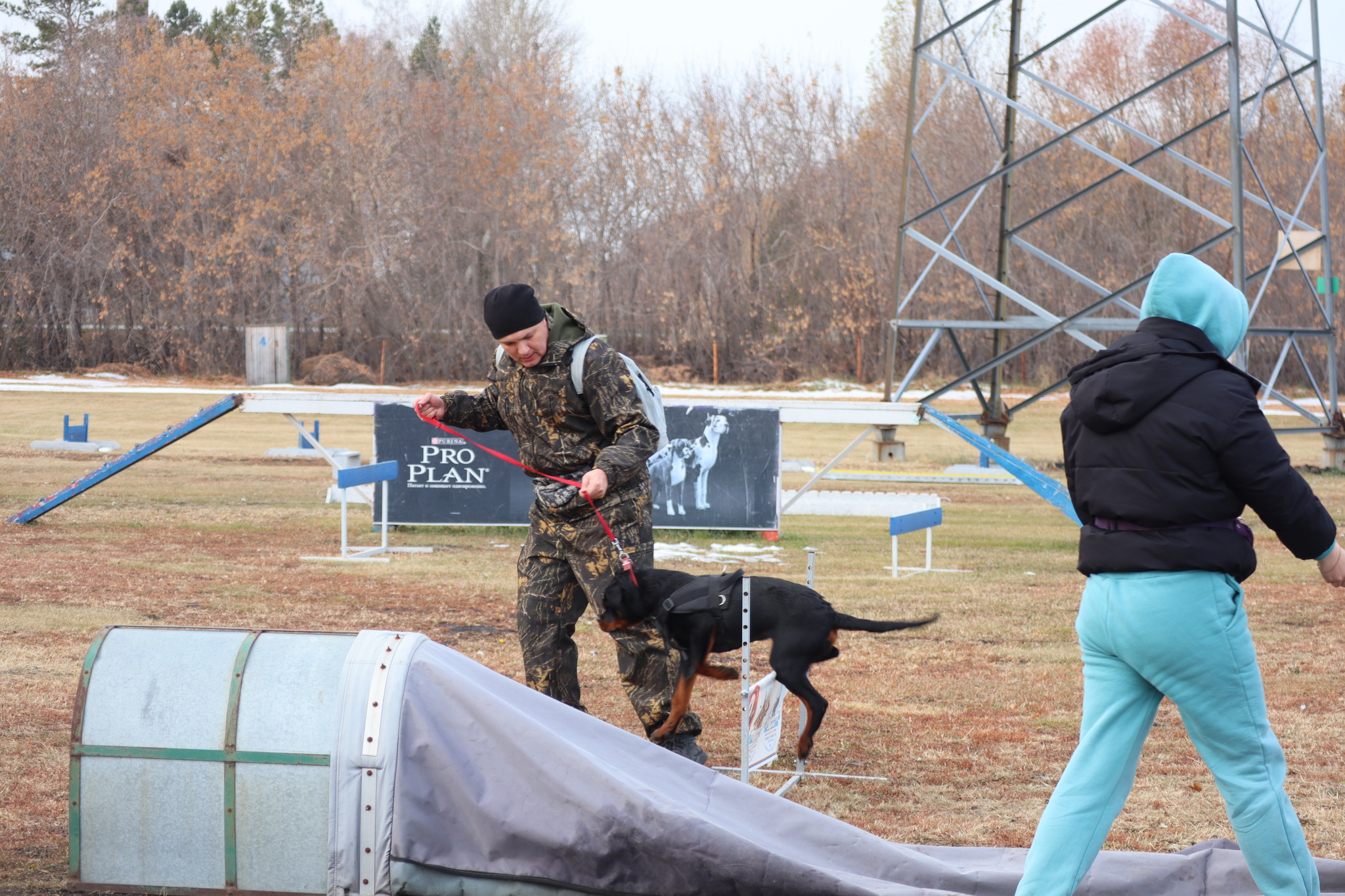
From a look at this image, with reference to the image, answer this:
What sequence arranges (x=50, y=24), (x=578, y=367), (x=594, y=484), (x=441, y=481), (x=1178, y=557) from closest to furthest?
(x=1178, y=557) < (x=594, y=484) < (x=578, y=367) < (x=441, y=481) < (x=50, y=24)

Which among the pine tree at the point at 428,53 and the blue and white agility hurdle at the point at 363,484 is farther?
the pine tree at the point at 428,53

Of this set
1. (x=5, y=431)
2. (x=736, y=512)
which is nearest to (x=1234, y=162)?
(x=736, y=512)

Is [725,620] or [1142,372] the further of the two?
[725,620]

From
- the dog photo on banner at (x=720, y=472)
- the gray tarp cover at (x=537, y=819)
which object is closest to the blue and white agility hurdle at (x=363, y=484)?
the dog photo on banner at (x=720, y=472)

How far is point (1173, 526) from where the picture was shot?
Result: 9.53ft

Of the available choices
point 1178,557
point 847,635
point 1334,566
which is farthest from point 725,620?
point 847,635

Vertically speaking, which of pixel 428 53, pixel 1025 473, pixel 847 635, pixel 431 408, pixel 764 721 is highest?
pixel 428 53

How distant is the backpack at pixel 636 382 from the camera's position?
452 centimetres

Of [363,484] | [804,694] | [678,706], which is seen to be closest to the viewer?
[678,706]

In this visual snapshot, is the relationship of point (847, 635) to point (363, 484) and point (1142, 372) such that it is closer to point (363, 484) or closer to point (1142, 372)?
point (363, 484)

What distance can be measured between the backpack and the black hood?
71.8 inches

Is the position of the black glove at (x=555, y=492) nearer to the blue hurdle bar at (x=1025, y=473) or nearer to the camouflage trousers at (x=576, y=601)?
the camouflage trousers at (x=576, y=601)

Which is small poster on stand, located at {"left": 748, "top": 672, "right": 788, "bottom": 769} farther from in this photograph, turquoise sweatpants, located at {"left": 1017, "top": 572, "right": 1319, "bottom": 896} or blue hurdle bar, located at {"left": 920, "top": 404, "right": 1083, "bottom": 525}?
blue hurdle bar, located at {"left": 920, "top": 404, "right": 1083, "bottom": 525}

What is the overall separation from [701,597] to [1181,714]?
194 cm
